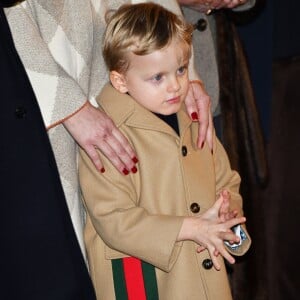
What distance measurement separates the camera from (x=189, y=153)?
60.8 inches

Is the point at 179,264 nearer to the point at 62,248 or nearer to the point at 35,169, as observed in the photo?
the point at 62,248

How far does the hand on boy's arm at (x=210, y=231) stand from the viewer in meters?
1.45

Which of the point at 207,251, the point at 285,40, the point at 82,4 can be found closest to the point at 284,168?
the point at 285,40

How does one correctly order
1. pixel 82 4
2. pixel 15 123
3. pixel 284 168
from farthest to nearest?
pixel 284 168 < pixel 82 4 < pixel 15 123

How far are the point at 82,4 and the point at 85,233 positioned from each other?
0.47m

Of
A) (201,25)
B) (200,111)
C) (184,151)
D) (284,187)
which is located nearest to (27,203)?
(184,151)

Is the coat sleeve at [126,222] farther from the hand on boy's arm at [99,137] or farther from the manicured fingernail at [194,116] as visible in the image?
the manicured fingernail at [194,116]

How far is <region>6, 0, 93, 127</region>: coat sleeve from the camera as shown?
1.38 m

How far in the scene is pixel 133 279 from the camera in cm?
152

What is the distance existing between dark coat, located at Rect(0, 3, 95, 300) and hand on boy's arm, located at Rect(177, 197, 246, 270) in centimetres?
25

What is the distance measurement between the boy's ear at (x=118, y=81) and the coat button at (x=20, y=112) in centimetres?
25

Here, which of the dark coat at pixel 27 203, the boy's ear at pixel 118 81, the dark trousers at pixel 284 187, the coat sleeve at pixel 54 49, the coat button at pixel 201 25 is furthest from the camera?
the dark trousers at pixel 284 187

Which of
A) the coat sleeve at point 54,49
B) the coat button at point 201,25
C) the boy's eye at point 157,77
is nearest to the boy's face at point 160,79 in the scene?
the boy's eye at point 157,77

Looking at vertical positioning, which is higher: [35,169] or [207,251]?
[35,169]
